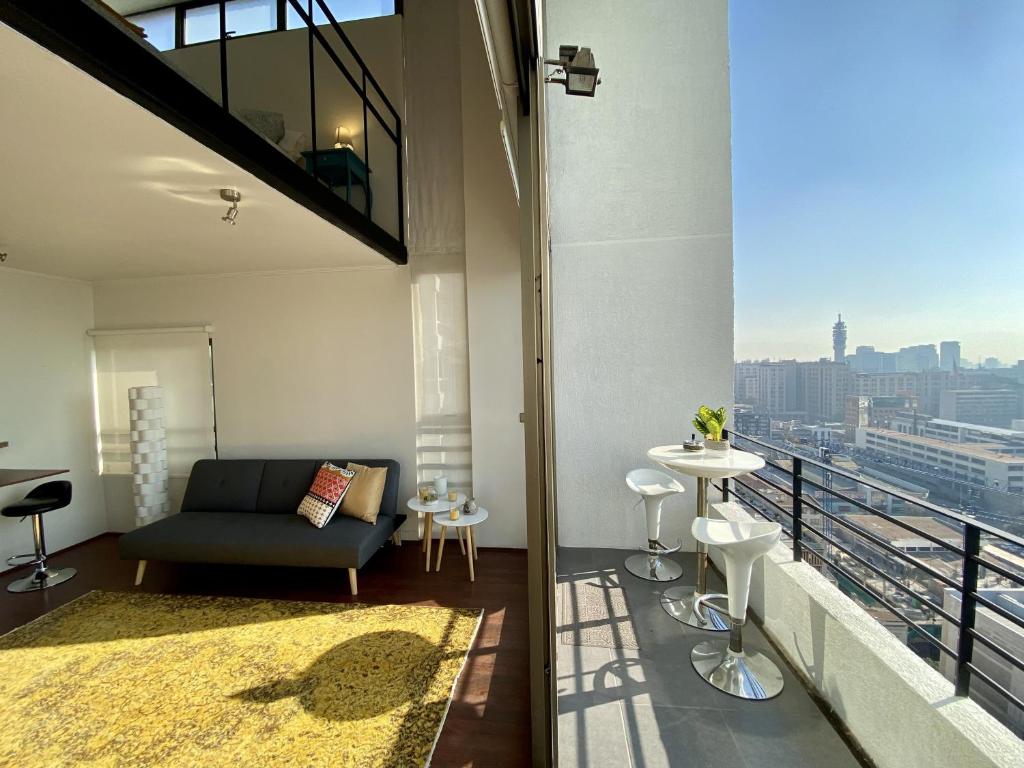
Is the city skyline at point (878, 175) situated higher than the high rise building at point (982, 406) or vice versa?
the city skyline at point (878, 175)

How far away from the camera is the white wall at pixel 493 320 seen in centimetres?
355

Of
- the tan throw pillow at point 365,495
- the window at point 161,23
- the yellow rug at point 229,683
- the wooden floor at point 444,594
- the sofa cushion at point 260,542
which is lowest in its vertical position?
the wooden floor at point 444,594

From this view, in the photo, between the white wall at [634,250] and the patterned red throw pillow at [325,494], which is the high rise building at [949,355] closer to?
the white wall at [634,250]

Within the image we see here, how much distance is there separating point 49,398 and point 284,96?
3.60m

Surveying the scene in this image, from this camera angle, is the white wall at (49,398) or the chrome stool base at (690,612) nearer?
the chrome stool base at (690,612)

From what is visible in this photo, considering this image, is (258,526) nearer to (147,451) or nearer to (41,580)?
(147,451)

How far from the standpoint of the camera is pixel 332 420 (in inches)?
156

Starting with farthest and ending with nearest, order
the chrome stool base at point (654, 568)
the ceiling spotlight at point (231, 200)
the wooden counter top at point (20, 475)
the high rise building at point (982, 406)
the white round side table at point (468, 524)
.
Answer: the white round side table at point (468, 524), the chrome stool base at point (654, 568), the wooden counter top at point (20, 475), the ceiling spotlight at point (231, 200), the high rise building at point (982, 406)

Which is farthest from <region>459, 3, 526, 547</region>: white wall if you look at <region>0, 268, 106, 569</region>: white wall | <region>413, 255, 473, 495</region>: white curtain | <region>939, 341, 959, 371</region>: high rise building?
<region>0, 268, 106, 569</region>: white wall

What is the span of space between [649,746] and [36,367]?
5556 millimetres

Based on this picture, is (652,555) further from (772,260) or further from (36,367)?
(36,367)

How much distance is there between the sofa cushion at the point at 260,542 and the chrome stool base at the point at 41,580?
729mm

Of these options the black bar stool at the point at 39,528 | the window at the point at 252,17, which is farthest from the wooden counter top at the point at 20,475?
the window at the point at 252,17

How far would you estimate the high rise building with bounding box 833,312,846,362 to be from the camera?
2525 millimetres
